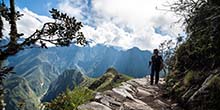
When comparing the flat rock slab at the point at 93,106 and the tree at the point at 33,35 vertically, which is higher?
the tree at the point at 33,35

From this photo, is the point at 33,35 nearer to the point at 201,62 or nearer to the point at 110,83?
the point at 201,62

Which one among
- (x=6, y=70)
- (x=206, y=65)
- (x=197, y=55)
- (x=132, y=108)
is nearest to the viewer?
(x=6, y=70)

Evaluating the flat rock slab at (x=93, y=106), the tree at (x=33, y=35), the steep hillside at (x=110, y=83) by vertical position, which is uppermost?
the tree at (x=33, y=35)

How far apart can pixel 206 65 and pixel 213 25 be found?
1.73m

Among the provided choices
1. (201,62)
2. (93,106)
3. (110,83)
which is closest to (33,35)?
(93,106)

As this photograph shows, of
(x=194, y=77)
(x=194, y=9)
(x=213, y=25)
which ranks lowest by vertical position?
(x=194, y=77)

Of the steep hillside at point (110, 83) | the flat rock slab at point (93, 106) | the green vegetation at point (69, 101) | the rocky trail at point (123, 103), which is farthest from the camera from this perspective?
the steep hillside at point (110, 83)

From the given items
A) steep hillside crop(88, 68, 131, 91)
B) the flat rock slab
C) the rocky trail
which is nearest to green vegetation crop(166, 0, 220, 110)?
the rocky trail

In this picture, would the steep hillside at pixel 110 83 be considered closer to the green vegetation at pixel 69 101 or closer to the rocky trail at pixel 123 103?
the rocky trail at pixel 123 103

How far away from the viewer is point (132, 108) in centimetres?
991

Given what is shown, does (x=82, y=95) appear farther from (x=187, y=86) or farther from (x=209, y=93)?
(x=209, y=93)

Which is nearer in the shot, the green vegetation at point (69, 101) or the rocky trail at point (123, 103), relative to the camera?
the rocky trail at point (123, 103)

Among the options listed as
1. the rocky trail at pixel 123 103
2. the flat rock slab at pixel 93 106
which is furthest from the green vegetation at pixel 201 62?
the flat rock slab at pixel 93 106

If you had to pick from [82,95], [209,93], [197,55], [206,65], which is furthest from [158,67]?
[209,93]
